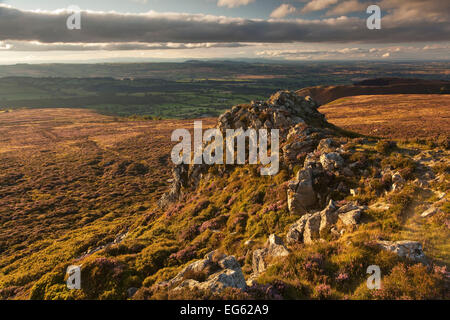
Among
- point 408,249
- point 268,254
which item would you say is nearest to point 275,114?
point 268,254

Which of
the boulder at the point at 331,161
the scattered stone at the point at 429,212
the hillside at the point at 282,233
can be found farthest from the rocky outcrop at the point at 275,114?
the scattered stone at the point at 429,212

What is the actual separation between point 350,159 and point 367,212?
21.1 ft

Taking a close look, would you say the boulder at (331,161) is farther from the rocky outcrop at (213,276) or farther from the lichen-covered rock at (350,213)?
the rocky outcrop at (213,276)

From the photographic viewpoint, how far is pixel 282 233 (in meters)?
15.6

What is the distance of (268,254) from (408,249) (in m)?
5.92

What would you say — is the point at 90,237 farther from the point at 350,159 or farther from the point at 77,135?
the point at 77,135

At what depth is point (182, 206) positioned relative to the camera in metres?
27.0

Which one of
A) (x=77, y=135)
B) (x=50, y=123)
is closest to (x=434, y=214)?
(x=77, y=135)

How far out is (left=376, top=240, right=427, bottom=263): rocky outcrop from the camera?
30.2 feet

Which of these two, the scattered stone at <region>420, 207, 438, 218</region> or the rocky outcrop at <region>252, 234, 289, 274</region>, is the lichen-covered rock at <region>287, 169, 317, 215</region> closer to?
the rocky outcrop at <region>252, 234, 289, 274</region>

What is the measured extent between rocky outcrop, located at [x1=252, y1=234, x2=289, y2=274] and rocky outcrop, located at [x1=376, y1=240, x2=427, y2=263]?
168 inches

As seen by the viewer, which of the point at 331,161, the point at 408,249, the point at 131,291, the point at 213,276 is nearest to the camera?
the point at 408,249

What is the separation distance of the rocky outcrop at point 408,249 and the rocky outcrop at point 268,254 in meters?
4.26

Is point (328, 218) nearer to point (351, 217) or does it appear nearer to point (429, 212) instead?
point (351, 217)
